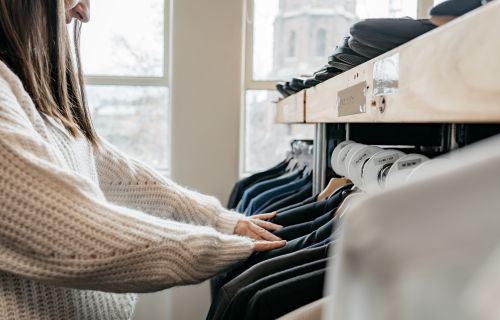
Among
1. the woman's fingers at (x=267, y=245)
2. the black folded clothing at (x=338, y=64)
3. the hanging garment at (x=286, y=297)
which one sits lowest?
the hanging garment at (x=286, y=297)

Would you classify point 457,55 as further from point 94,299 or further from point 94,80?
point 94,80

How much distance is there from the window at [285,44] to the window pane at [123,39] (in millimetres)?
552

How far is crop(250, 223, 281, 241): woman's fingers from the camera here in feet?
3.46

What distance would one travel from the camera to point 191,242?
0.84 meters

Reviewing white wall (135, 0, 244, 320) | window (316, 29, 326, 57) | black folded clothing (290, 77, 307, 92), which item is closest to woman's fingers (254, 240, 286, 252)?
black folded clothing (290, 77, 307, 92)

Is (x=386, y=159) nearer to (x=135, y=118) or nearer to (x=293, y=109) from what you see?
(x=293, y=109)

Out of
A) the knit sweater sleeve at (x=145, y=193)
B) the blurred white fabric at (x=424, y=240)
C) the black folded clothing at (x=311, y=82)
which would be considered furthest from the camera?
the black folded clothing at (x=311, y=82)

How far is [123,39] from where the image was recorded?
2920mm

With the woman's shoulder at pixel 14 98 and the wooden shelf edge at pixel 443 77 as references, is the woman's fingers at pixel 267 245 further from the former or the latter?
the woman's shoulder at pixel 14 98

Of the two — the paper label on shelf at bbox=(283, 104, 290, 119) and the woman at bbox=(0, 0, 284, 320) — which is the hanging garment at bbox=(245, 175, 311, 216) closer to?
the paper label on shelf at bbox=(283, 104, 290, 119)

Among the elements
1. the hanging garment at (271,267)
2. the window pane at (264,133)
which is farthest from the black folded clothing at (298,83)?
the window pane at (264,133)

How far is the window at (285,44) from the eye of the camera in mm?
2953

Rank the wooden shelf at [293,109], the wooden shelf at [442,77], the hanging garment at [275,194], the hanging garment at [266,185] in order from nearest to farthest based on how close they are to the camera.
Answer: the wooden shelf at [442,77] → the wooden shelf at [293,109] → the hanging garment at [275,194] → the hanging garment at [266,185]

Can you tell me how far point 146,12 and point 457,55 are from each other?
2.64 m
